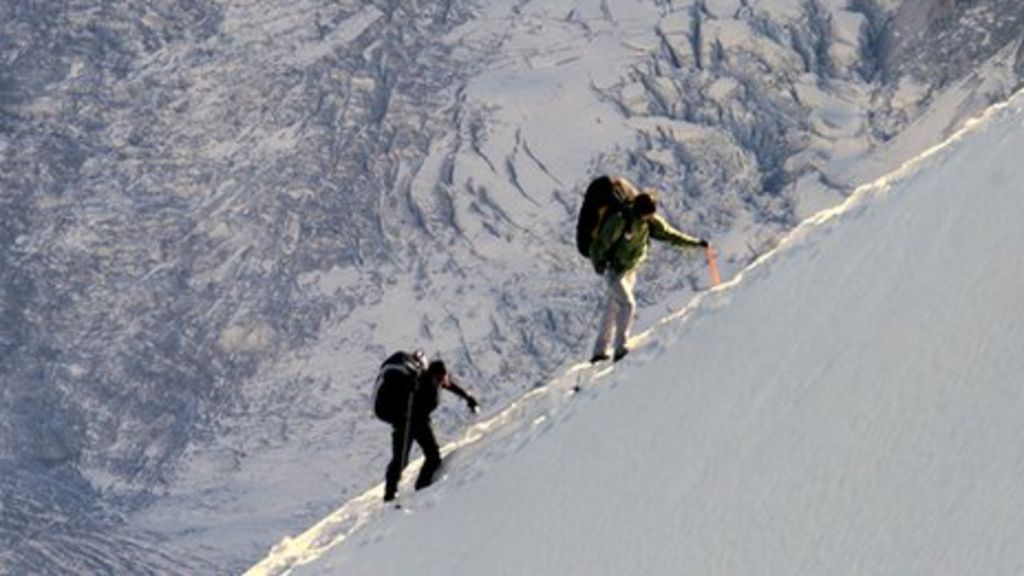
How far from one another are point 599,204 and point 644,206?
46cm

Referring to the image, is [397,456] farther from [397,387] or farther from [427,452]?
[397,387]

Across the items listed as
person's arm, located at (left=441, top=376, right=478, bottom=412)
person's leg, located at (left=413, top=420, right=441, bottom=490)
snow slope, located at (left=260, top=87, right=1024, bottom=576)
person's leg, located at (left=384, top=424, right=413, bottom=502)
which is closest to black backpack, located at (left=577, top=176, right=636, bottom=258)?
snow slope, located at (left=260, top=87, right=1024, bottom=576)

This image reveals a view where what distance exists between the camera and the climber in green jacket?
19719 mm

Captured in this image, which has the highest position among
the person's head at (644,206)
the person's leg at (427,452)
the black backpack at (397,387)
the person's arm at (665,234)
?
the person's head at (644,206)

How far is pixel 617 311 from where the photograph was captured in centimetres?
2028

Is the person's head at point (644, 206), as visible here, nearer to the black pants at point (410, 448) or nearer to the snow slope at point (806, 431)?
the snow slope at point (806, 431)

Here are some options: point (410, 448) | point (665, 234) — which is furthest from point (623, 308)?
point (410, 448)

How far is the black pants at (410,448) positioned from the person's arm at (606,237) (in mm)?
2467

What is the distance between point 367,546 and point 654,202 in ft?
15.0

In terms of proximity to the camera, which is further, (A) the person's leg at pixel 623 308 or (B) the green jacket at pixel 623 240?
(A) the person's leg at pixel 623 308

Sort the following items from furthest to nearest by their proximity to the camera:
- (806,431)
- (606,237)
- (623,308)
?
(623,308) → (606,237) → (806,431)

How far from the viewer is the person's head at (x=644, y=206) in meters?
19.6

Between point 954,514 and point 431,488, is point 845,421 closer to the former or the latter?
point 954,514

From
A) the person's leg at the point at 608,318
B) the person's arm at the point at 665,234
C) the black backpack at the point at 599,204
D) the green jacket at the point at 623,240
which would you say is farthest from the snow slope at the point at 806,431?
the black backpack at the point at 599,204
